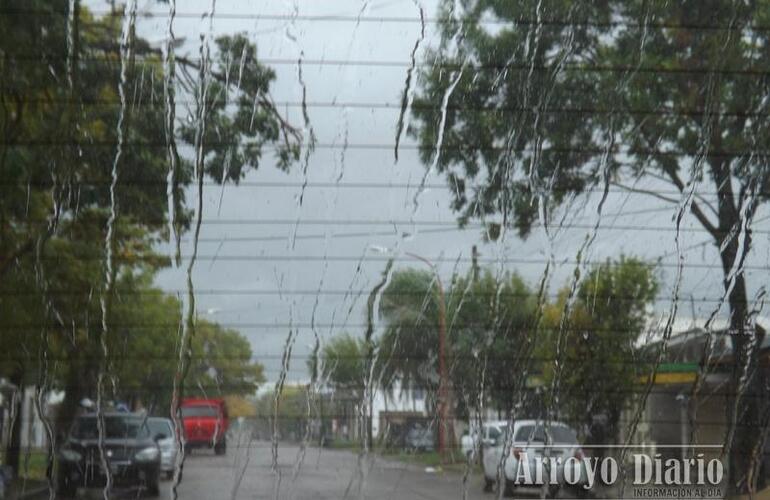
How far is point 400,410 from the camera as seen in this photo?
3.74m

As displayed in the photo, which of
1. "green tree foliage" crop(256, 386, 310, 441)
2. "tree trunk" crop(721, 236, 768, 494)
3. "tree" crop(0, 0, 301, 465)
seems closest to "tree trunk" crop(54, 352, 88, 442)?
"tree" crop(0, 0, 301, 465)

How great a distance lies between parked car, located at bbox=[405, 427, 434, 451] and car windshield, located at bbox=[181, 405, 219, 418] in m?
0.67

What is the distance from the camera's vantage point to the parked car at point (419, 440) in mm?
3721

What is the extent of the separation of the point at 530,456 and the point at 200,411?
1.13m

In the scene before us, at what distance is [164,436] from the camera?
11.8 ft

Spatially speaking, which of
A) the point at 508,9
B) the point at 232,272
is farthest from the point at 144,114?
the point at 508,9

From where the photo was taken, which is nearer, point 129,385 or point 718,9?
point 129,385

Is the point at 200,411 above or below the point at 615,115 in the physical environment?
below

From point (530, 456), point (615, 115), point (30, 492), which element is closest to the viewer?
point (30, 492)

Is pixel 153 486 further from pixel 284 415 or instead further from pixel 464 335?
pixel 464 335

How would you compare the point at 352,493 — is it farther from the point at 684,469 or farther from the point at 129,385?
the point at 684,469

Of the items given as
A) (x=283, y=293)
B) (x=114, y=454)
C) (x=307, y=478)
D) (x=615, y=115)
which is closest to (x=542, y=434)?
(x=307, y=478)

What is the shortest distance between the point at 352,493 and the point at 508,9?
1779mm

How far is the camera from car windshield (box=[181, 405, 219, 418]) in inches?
142
